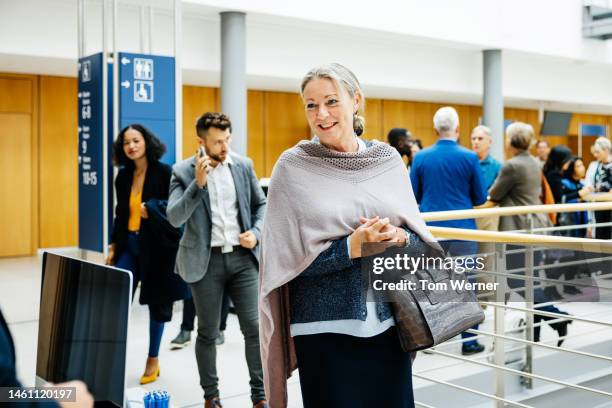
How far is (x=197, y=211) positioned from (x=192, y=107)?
8.86m

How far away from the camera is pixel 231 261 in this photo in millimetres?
3695

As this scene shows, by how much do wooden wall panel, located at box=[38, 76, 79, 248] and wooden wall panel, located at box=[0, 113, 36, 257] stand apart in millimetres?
195

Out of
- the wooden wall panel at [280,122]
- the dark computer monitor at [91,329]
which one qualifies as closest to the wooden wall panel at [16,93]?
the wooden wall panel at [280,122]

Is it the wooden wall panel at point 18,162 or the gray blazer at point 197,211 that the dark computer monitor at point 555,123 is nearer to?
the wooden wall panel at point 18,162

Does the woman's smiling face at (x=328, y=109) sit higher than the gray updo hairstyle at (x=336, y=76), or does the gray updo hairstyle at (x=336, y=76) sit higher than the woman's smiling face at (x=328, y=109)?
the gray updo hairstyle at (x=336, y=76)

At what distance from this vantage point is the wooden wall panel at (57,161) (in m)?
11.0

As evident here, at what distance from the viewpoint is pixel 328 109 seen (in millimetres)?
2072

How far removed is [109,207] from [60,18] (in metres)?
3.32

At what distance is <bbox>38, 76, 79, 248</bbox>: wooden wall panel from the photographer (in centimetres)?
1099

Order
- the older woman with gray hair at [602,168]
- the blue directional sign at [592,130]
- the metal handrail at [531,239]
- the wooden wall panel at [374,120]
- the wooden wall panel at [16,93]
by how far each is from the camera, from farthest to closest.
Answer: the blue directional sign at [592,130] < the wooden wall panel at [374,120] < the wooden wall panel at [16,93] < the older woman with gray hair at [602,168] < the metal handrail at [531,239]

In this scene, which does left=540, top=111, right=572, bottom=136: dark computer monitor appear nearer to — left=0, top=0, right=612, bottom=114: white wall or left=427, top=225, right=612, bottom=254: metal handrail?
left=0, top=0, right=612, bottom=114: white wall

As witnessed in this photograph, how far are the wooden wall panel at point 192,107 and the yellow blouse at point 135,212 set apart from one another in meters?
7.53

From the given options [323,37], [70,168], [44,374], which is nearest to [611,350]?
[44,374]

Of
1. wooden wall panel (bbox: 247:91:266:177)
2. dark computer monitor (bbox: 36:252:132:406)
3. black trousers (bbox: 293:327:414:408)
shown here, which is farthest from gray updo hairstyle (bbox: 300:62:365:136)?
wooden wall panel (bbox: 247:91:266:177)
